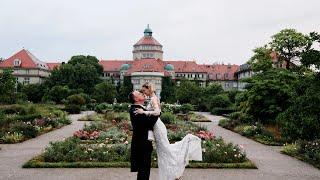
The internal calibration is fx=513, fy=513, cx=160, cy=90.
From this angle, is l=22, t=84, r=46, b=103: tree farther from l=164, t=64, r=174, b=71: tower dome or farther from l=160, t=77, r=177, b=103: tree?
l=164, t=64, r=174, b=71: tower dome

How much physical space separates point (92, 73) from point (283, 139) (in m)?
65.1

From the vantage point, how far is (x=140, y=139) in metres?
9.16

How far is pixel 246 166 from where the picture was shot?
13.8m

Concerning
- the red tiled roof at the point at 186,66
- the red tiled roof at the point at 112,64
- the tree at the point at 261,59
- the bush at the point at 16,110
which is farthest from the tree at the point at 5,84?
the red tiled roof at the point at 112,64

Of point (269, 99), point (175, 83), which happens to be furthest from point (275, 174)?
point (175, 83)

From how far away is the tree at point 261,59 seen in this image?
45.5 metres

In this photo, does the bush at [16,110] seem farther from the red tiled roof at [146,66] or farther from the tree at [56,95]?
the red tiled roof at [146,66]

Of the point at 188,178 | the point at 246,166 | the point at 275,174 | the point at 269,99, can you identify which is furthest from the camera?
the point at 269,99

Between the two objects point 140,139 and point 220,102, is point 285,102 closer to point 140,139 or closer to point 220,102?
point 140,139

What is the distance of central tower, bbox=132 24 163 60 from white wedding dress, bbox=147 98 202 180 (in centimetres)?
9685

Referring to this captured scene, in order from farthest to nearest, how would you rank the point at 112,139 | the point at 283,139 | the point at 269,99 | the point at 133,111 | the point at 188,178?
the point at 269,99 < the point at 283,139 < the point at 112,139 < the point at 188,178 < the point at 133,111

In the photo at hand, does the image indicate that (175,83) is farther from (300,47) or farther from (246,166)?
(246,166)

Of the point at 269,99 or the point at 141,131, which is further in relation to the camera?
the point at 269,99

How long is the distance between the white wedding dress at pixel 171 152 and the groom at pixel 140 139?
243mm
